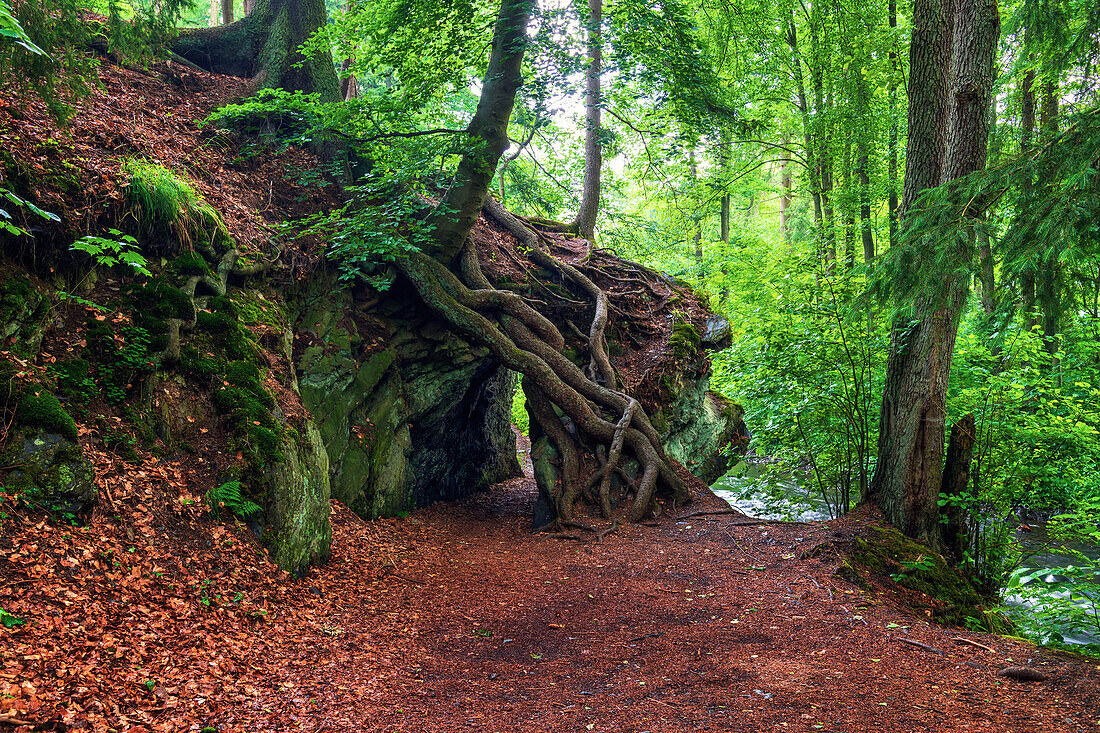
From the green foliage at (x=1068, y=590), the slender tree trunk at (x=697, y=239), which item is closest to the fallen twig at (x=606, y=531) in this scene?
the green foliage at (x=1068, y=590)

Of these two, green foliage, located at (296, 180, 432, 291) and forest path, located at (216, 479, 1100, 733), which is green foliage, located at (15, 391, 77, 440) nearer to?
forest path, located at (216, 479, 1100, 733)

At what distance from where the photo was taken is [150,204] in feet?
19.0

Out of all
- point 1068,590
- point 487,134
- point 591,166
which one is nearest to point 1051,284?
point 1068,590

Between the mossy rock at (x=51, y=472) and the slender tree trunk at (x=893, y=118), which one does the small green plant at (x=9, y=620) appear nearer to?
the mossy rock at (x=51, y=472)

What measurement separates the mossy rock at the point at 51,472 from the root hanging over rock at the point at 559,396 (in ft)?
16.8

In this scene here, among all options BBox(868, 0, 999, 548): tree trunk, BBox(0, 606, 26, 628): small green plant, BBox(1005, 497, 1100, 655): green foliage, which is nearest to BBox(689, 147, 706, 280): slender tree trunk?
BBox(868, 0, 999, 548): tree trunk

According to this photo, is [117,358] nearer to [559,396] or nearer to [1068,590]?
[559,396]

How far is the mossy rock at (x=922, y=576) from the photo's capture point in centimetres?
556

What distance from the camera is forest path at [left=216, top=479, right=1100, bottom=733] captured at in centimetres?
347

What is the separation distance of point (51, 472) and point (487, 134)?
21.7 feet

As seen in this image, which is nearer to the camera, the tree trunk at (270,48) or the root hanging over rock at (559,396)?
the root hanging over rock at (559,396)

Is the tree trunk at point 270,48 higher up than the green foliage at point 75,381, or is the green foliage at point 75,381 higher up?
the tree trunk at point 270,48

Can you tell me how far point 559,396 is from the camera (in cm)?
866

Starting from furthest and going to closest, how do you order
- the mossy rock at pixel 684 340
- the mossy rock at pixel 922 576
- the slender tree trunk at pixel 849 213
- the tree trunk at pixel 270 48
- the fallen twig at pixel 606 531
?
the slender tree trunk at pixel 849 213
the mossy rock at pixel 684 340
the tree trunk at pixel 270 48
the fallen twig at pixel 606 531
the mossy rock at pixel 922 576
